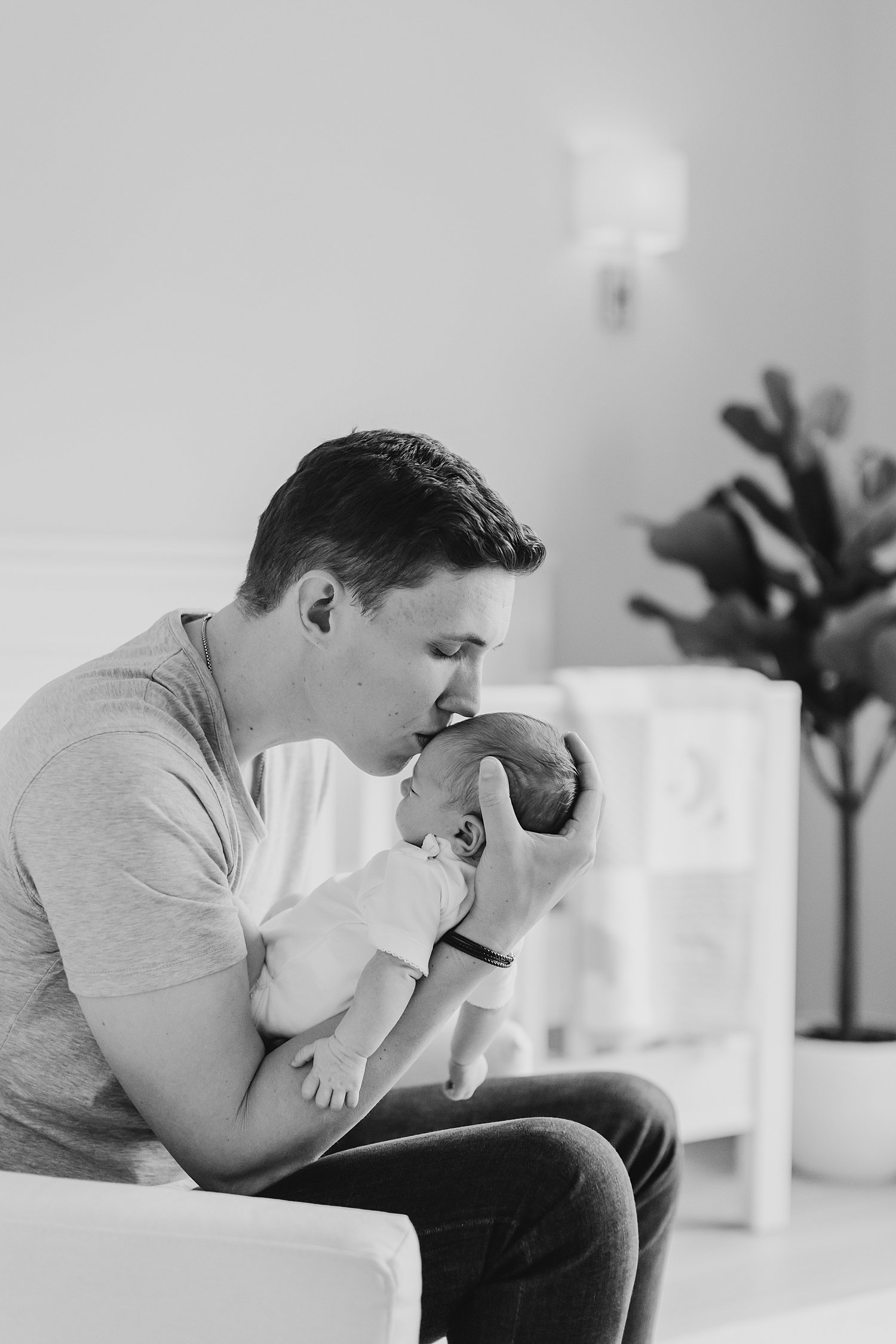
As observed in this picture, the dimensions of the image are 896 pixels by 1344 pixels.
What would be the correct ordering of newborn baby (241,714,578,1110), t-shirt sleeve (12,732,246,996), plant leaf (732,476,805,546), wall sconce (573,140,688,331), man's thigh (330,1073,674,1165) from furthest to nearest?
wall sconce (573,140,688,331) → plant leaf (732,476,805,546) → man's thigh (330,1073,674,1165) → newborn baby (241,714,578,1110) → t-shirt sleeve (12,732,246,996)

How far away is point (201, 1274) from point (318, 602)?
512 millimetres

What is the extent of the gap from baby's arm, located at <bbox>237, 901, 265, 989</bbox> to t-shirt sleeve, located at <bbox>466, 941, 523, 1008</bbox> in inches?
7.2

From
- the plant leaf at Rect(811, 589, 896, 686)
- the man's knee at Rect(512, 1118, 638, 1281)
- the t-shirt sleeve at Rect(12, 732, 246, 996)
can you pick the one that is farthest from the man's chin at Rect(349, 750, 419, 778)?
the plant leaf at Rect(811, 589, 896, 686)

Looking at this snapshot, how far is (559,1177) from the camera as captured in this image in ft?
3.60

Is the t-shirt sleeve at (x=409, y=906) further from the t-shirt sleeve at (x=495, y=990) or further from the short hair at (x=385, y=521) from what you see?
the short hair at (x=385, y=521)

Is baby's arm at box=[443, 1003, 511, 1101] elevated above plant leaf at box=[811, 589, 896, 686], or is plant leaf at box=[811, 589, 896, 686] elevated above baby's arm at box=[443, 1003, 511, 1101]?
plant leaf at box=[811, 589, 896, 686]

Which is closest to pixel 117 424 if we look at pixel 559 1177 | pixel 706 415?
pixel 706 415

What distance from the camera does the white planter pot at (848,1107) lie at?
8.27 ft

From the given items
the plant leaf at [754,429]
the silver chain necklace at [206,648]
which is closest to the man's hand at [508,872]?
the silver chain necklace at [206,648]

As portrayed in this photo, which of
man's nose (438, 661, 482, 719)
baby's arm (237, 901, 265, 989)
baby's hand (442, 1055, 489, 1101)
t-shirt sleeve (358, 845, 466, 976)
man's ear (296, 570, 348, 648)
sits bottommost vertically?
baby's hand (442, 1055, 489, 1101)

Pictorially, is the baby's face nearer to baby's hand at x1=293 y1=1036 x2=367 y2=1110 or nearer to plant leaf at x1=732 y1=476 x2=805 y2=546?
baby's hand at x1=293 y1=1036 x2=367 y2=1110

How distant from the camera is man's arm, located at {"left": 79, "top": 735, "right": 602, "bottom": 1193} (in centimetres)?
102

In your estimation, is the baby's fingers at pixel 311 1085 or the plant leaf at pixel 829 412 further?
the plant leaf at pixel 829 412

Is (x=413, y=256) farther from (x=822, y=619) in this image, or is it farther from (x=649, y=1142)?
(x=649, y=1142)
